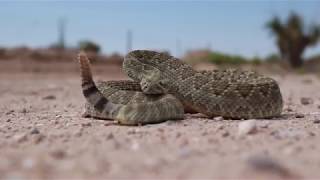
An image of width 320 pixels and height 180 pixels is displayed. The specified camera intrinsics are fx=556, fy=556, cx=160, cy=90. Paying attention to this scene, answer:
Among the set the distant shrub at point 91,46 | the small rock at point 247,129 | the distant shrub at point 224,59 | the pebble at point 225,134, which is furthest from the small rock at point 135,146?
the distant shrub at point 91,46

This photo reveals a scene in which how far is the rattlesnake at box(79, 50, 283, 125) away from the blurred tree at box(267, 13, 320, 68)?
29803 mm

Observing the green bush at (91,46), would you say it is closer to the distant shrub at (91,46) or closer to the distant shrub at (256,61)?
the distant shrub at (91,46)

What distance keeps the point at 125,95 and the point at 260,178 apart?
3517 mm

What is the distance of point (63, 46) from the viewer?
40.2 meters

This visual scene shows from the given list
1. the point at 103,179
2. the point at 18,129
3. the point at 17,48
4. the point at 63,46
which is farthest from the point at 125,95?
the point at 63,46

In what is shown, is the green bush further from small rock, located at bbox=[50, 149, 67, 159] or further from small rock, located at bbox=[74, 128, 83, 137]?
small rock, located at bbox=[50, 149, 67, 159]

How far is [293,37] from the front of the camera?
36406 millimetres

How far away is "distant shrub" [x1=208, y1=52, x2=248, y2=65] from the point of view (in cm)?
3675

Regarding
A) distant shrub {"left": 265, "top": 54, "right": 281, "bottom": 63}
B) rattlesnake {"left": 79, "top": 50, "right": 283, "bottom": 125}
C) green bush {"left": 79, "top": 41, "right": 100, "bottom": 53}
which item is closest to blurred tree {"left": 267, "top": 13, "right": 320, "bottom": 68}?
distant shrub {"left": 265, "top": 54, "right": 281, "bottom": 63}

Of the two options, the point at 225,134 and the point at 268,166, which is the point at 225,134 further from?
the point at 268,166

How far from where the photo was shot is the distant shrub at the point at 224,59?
36747mm

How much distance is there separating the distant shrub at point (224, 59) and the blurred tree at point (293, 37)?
2765 millimetres

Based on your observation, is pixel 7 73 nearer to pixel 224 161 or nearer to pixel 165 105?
pixel 165 105

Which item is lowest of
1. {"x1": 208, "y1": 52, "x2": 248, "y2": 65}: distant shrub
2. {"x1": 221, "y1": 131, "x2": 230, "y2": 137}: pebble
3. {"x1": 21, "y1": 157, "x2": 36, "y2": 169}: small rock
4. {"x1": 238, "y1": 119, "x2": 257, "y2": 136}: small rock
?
{"x1": 208, "y1": 52, "x2": 248, "y2": 65}: distant shrub
